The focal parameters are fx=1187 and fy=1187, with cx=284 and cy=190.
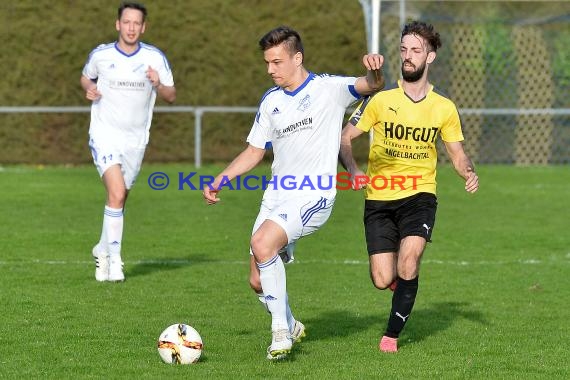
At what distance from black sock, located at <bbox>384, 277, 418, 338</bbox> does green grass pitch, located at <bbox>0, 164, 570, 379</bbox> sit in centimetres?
15

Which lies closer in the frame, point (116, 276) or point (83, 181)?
point (116, 276)

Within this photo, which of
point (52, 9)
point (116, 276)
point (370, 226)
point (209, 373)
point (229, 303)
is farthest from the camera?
point (52, 9)

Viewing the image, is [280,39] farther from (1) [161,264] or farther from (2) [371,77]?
(1) [161,264]

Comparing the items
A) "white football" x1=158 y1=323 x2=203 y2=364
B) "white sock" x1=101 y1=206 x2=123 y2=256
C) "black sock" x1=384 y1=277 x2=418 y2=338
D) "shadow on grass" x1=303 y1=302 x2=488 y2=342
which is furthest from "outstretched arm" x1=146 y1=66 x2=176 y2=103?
"white football" x1=158 y1=323 x2=203 y2=364

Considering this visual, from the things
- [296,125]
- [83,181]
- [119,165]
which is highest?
[296,125]

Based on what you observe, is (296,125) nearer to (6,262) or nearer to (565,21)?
(6,262)

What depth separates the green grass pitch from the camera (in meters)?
7.20

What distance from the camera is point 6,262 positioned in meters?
11.5

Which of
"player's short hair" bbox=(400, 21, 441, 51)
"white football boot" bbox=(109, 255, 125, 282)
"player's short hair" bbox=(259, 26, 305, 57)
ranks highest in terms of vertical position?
"player's short hair" bbox=(400, 21, 441, 51)

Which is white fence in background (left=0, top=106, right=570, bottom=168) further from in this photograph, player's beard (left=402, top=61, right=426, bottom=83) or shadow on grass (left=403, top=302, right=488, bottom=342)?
player's beard (left=402, top=61, right=426, bottom=83)

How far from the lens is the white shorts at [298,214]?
736 cm

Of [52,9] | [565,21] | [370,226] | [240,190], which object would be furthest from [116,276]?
[565,21]

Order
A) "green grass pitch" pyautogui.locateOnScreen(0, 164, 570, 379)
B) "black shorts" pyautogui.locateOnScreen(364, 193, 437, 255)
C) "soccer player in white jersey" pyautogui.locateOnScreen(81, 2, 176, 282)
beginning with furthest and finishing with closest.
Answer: "soccer player in white jersey" pyautogui.locateOnScreen(81, 2, 176, 282) → "black shorts" pyautogui.locateOnScreen(364, 193, 437, 255) → "green grass pitch" pyautogui.locateOnScreen(0, 164, 570, 379)

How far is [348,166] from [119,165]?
3.71 meters
